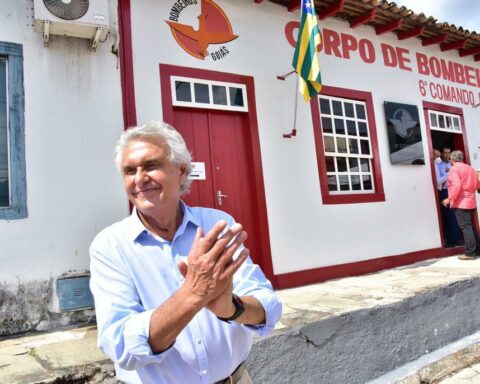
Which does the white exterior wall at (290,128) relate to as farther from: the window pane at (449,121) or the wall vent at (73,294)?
the wall vent at (73,294)

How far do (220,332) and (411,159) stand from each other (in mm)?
5983

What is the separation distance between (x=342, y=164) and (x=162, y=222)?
4795 millimetres

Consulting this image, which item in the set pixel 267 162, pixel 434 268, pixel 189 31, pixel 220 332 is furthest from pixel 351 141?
pixel 220 332

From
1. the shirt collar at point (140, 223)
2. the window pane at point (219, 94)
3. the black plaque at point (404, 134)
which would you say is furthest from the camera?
the black plaque at point (404, 134)

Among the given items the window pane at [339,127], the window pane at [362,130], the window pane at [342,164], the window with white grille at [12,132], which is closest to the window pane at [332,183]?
the window pane at [342,164]

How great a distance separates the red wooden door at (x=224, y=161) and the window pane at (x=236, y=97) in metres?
0.11

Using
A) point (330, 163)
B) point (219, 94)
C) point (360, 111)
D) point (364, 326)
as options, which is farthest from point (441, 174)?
point (364, 326)

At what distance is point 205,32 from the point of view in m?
4.95

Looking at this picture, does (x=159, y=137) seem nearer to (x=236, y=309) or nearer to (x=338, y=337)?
(x=236, y=309)

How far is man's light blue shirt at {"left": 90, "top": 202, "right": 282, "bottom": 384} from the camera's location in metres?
1.34

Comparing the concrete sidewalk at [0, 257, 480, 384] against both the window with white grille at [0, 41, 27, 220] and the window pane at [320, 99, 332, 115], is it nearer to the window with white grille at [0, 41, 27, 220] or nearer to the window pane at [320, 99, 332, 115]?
the window with white grille at [0, 41, 27, 220]

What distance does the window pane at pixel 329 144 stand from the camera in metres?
5.85

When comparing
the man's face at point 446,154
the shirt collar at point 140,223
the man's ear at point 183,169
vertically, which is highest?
the man's face at point 446,154

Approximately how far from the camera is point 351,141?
6.14 metres
